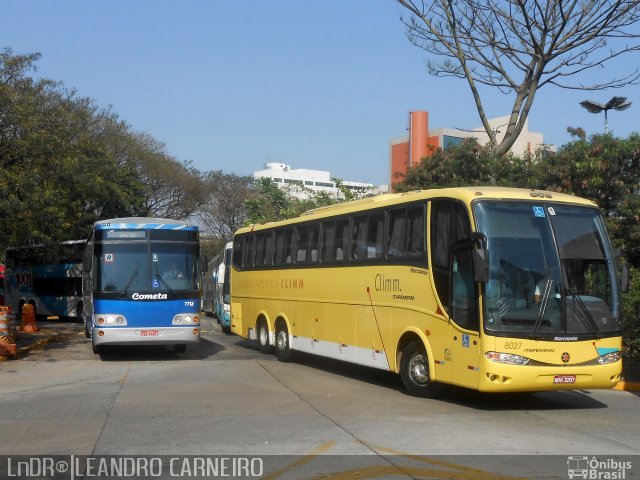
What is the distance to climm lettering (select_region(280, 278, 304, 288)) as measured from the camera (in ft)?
58.7

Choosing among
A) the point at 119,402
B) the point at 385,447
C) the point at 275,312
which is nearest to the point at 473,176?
the point at 275,312

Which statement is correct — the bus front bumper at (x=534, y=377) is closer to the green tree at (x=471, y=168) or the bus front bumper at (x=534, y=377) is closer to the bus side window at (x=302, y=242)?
the bus side window at (x=302, y=242)

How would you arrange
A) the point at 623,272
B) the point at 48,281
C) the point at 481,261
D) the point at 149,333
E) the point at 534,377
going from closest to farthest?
the point at 481,261, the point at 534,377, the point at 623,272, the point at 149,333, the point at 48,281

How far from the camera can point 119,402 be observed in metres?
12.2

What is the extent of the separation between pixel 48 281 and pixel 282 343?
21986 millimetres

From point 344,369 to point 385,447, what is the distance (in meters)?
9.11

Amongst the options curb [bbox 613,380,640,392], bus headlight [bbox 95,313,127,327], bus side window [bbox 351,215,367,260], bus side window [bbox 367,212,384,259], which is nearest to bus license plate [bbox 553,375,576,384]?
curb [bbox 613,380,640,392]

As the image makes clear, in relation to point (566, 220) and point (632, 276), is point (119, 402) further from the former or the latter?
point (632, 276)

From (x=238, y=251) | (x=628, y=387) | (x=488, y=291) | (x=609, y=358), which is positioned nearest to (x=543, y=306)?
(x=488, y=291)

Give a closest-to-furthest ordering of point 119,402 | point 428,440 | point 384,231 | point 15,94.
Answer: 1. point 428,440
2. point 119,402
3. point 384,231
4. point 15,94

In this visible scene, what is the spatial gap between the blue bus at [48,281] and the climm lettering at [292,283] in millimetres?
17260

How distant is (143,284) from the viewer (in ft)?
61.2

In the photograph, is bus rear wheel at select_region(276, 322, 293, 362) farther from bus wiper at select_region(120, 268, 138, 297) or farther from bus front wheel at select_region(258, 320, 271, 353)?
bus wiper at select_region(120, 268, 138, 297)

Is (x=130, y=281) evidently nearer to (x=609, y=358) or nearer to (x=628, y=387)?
(x=628, y=387)
